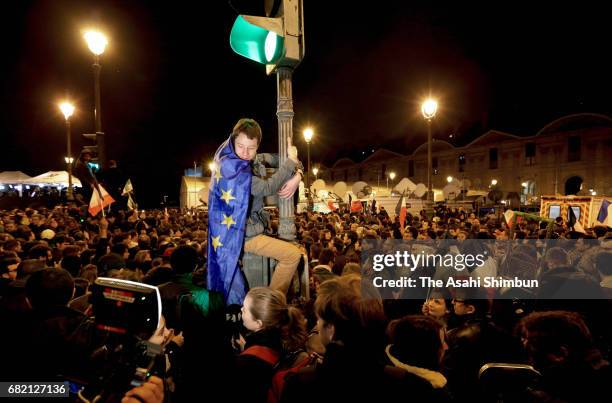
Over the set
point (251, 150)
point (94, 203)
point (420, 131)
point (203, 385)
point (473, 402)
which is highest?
point (420, 131)

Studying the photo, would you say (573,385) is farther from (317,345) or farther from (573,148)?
(573,148)

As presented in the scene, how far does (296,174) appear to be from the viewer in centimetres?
375

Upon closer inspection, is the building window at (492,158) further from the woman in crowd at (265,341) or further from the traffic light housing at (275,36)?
the woman in crowd at (265,341)

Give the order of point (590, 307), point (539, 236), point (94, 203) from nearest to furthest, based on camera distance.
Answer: point (590, 307)
point (94, 203)
point (539, 236)

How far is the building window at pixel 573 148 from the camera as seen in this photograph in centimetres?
3666

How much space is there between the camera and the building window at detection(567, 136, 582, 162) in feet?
120

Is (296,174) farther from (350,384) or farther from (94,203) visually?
(94,203)

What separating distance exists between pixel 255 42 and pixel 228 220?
2.05 meters

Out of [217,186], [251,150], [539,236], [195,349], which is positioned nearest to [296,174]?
[251,150]

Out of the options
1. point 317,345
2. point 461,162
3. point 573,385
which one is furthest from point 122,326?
point 461,162

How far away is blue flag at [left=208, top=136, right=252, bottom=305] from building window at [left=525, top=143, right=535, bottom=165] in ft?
151

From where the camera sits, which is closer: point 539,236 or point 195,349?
point 195,349

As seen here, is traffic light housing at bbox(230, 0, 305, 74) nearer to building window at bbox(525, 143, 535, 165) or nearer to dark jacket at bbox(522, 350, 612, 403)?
dark jacket at bbox(522, 350, 612, 403)

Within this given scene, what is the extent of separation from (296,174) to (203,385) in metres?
2.20
